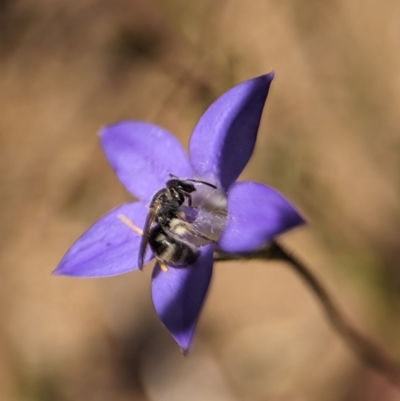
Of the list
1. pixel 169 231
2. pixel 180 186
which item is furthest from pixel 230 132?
pixel 169 231

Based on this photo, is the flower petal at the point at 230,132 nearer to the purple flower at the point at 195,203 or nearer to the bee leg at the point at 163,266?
the purple flower at the point at 195,203

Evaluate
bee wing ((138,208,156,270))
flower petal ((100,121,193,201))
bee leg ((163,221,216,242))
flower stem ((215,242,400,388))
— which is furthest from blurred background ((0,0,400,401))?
bee wing ((138,208,156,270))

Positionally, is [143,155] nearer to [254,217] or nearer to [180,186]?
[180,186]

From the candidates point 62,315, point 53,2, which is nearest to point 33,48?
point 53,2

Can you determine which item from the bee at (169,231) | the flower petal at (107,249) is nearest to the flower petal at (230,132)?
the bee at (169,231)

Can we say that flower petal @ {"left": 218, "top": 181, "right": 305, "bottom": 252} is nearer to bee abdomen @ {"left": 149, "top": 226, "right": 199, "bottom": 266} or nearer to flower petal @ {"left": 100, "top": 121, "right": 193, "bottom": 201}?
bee abdomen @ {"left": 149, "top": 226, "right": 199, "bottom": 266}

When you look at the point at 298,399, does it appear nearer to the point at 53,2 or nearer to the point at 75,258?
the point at 75,258

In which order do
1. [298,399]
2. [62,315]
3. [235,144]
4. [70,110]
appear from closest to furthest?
1. [235,144]
2. [298,399]
3. [62,315]
4. [70,110]
